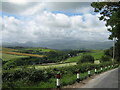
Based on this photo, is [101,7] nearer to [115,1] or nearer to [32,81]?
[115,1]

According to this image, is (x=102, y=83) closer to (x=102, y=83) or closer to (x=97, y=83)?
(x=102, y=83)

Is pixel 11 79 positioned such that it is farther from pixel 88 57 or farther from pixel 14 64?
pixel 88 57

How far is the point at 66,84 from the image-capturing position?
29.7 feet

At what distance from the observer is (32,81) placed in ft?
29.8

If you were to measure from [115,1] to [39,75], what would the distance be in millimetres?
11861

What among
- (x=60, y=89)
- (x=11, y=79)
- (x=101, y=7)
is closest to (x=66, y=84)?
(x=60, y=89)

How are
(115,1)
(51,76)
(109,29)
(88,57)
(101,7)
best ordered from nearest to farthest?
(51,76)
(115,1)
(101,7)
(109,29)
(88,57)

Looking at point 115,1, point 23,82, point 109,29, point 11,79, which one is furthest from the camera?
point 109,29

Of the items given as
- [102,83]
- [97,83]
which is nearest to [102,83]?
[102,83]

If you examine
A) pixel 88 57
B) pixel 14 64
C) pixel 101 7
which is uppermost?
pixel 101 7

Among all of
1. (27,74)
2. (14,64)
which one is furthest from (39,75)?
(14,64)

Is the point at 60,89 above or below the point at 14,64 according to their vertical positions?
below

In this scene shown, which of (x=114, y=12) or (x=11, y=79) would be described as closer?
(x=11, y=79)

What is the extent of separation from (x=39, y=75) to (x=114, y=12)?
1191 centimetres
